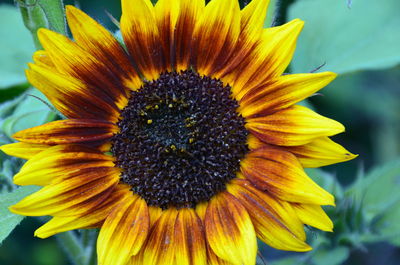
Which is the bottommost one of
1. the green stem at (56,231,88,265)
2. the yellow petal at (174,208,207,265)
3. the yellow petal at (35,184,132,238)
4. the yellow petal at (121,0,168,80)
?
the green stem at (56,231,88,265)

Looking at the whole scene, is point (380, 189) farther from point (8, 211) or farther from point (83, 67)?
point (8, 211)

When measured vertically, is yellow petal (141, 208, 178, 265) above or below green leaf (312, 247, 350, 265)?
above

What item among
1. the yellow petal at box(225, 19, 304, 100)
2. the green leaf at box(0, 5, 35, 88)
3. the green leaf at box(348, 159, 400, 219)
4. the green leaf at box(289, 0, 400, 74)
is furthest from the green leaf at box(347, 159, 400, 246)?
the green leaf at box(0, 5, 35, 88)

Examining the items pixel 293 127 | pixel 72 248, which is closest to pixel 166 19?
pixel 293 127

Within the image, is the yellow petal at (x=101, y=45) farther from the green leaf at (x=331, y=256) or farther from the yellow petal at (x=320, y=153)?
the green leaf at (x=331, y=256)

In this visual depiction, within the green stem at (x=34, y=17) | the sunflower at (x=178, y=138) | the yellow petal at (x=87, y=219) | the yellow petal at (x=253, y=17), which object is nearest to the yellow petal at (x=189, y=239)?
the sunflower at (x=178, y=138)

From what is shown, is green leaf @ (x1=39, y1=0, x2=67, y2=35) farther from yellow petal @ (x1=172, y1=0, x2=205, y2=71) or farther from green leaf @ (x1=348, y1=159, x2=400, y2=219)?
green leaf @ (x1=348, y1=159, x2=400, y2=219)

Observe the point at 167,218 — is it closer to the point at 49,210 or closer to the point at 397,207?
the point at 49,210

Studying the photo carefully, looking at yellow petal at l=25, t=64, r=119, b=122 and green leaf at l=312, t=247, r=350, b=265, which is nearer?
yellow petal at l=25, t=64, r=119, b=122
